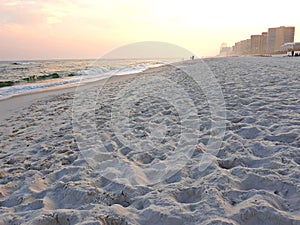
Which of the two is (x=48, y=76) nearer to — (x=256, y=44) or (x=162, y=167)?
(x=162, y=167)

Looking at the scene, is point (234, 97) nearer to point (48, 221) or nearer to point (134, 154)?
point (134, 154)

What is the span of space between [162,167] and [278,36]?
258 feet

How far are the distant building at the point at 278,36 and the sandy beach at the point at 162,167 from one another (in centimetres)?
7370

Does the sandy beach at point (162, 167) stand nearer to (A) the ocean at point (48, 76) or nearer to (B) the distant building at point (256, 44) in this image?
(A) the ocean at point (48, 76)

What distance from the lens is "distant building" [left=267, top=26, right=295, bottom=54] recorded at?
6944 cm

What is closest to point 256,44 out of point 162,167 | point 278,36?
point 278,36

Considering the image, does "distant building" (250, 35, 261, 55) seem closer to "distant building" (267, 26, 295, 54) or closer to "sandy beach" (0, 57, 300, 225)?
"distant building" (267, 26, 295, 54)

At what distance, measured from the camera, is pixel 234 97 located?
19.7ft

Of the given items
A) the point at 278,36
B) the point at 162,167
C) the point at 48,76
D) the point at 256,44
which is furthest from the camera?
the point at 256,44

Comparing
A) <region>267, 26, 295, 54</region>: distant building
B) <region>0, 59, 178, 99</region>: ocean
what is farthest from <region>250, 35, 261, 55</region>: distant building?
<region>0, 59, 178, 99</region>: ocean

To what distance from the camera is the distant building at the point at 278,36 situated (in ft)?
228

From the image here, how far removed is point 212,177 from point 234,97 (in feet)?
12.4

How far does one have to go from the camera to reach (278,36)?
7019 cm

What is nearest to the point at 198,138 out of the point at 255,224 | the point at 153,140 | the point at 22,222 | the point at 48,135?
the point at 153,140
